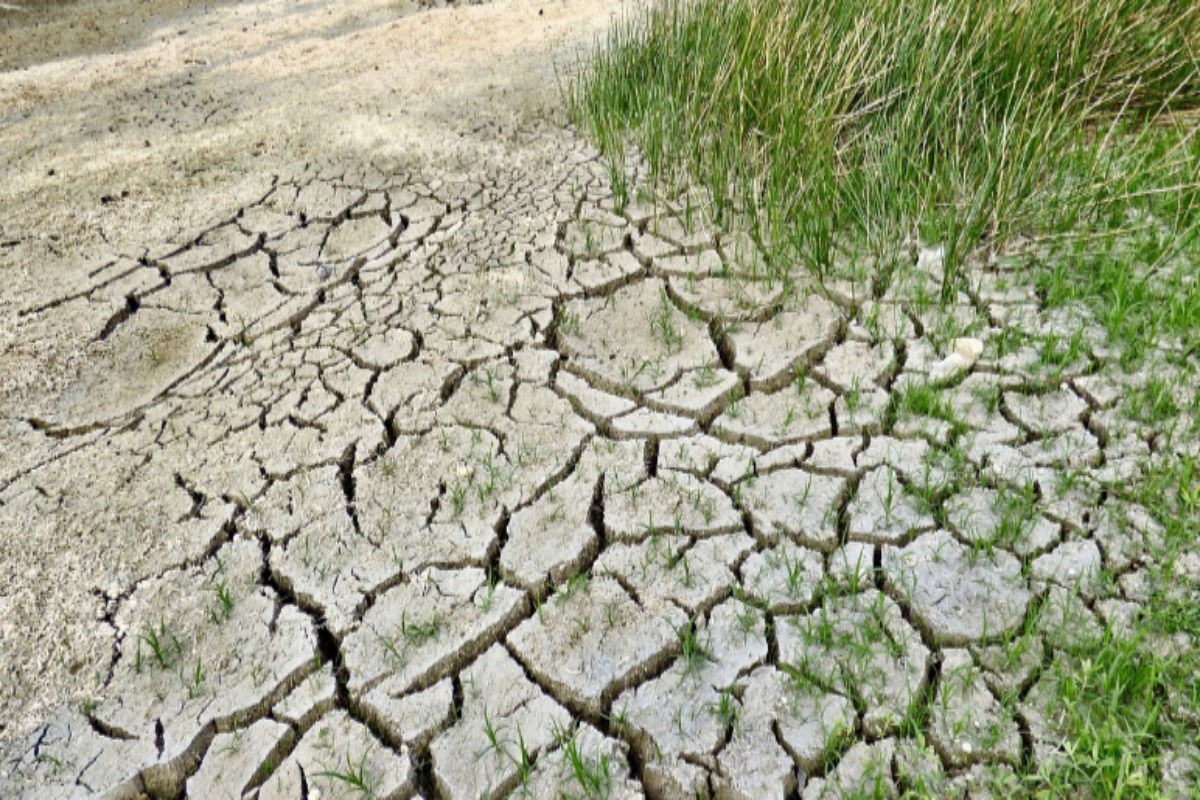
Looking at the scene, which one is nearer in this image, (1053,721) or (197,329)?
(1053,721)

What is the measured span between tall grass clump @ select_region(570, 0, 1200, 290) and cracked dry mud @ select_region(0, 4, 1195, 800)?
26cm

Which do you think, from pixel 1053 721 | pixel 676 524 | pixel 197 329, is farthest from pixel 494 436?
pixel 1053 721

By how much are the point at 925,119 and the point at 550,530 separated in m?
1.99

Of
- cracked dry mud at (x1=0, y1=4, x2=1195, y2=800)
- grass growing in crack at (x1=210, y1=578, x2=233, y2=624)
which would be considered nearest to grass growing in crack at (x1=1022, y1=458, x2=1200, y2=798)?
cracked dry mud at (x1=0, y1=4, x2=1195, y2=800)

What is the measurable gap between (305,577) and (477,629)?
0.44m

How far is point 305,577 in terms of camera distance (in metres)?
2.27

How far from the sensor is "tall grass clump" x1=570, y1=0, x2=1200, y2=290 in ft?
10.2

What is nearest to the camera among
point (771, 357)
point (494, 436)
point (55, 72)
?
point (494, 436)

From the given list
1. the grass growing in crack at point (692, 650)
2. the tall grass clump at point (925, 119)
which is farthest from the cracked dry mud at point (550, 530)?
the tall grass clump at point (925, 119)

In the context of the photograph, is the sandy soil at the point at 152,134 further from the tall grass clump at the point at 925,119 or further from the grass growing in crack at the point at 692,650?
the grass growing in crack at the point at 692,650

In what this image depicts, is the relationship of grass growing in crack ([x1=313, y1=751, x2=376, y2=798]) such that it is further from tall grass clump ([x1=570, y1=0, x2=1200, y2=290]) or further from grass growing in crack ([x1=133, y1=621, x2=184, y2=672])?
tall grass clump ([x1=570, y1=0, x2=1200, y2=290])

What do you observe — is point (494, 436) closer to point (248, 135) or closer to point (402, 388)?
point (402, 388)

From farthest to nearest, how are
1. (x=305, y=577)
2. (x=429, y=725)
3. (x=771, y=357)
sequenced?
(x=771, y=357) < (x=305, y=577) < (x=429, y=725)

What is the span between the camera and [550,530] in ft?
7.72
